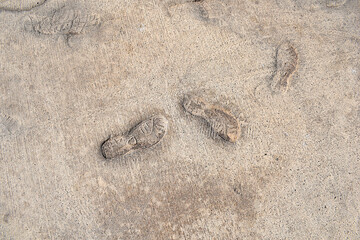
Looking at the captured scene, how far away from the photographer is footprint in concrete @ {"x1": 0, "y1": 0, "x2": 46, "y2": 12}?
2588 millimetres

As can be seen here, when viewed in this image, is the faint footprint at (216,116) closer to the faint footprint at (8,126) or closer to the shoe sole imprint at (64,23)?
the shoe sole imprint at (64,23)

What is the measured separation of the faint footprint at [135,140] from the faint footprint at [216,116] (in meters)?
0.30

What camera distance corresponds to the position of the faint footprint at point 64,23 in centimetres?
248

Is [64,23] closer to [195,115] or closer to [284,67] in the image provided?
[195,115]

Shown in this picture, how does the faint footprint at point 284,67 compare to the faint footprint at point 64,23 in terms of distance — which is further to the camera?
the faint footprint at point 64,23

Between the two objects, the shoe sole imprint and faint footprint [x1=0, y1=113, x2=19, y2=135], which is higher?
the shoe sole imprint

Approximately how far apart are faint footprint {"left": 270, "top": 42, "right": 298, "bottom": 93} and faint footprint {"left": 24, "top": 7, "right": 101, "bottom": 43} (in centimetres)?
161

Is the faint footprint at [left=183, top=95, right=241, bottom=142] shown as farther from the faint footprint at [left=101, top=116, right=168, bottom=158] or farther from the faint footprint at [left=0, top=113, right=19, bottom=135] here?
the faint footprint at [left=0, top=113, right=19, bottom=135]

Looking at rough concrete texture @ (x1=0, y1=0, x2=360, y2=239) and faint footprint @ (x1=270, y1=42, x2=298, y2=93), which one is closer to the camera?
rough concrete texture @ (x1=0, y1=0, x2=360, y2=239)

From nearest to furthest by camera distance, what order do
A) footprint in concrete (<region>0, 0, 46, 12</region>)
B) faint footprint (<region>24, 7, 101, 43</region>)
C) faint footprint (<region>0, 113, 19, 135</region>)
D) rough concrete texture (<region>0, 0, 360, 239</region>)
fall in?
rough concrete texture (<region>0, 0, 360, 239</region>) < faint footprint (<region>0, 113, 19, 135</region>) < faint footprint (<region>24, 7, 101, 43</region>) < footprint in concrete (<region>0, 0, 46, 12</region>)

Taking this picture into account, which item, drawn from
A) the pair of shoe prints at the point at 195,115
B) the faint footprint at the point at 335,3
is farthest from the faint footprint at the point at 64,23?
the faint footprint at the point at 335,3

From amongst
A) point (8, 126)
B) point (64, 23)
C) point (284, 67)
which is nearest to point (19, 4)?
point (64, 23)

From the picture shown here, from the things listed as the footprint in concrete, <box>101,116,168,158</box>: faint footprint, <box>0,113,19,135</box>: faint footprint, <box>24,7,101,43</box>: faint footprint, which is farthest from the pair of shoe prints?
the footprint in concrete

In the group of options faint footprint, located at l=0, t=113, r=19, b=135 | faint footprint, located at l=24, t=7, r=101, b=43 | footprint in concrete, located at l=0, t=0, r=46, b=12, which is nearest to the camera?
faint footprint, located at l=0, t=113, r=19, b=135
